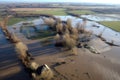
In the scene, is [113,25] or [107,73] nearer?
[107,73]

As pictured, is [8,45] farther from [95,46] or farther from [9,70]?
[95,46]

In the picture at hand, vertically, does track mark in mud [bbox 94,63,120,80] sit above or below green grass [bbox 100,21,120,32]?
above

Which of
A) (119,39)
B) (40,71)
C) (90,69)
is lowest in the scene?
(119,39)

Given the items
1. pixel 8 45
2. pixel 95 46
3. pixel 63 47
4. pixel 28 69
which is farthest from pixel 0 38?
pixel 95 46

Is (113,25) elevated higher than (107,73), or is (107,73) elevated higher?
(107,73)

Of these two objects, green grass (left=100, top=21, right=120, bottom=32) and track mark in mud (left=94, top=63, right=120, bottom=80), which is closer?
track mark in mud (left=94, top=63, right=120, bottom=80)

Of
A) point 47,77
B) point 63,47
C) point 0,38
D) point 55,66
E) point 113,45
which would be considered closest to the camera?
point 47,77

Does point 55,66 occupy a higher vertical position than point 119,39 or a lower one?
higher

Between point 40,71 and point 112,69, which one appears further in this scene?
point 112,69

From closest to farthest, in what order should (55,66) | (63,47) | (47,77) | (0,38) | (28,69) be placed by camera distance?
(47,77)
(28,69)
(55,66)
(63,47)
(0,38)

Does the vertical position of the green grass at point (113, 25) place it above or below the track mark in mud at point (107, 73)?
below

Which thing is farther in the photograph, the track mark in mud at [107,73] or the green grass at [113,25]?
the green grass at [113,25]
